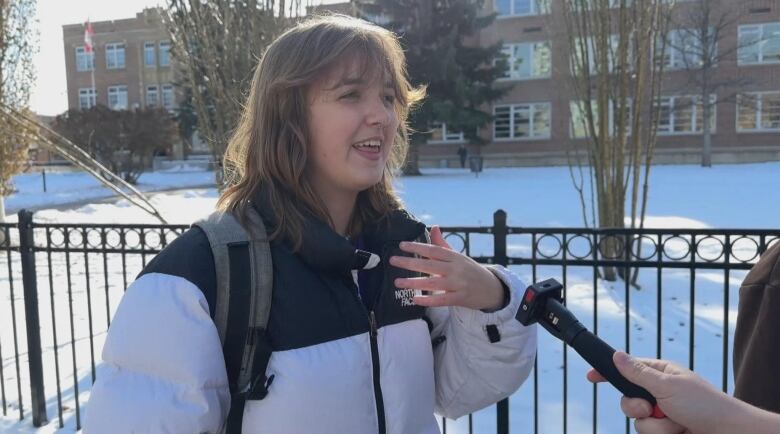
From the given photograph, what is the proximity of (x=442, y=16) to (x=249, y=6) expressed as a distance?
75.7ft

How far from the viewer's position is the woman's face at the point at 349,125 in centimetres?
150

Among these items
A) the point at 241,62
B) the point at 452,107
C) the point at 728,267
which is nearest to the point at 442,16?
the point at 452,107

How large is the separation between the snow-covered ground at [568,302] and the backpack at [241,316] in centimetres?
90

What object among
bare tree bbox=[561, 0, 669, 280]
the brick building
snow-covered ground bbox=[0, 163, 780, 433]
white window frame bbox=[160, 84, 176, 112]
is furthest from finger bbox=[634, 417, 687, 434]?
white window frame bbox=[160, 84, 176, 112]

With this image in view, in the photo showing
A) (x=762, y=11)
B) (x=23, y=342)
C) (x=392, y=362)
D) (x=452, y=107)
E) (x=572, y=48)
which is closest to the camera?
(x=392, y=362)

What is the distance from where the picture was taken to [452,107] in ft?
83.0

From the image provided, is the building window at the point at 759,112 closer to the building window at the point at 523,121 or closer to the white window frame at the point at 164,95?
the building window at the point at 523,121

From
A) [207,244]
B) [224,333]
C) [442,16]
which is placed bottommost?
[224,333]

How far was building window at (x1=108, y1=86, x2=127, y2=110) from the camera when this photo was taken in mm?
45875

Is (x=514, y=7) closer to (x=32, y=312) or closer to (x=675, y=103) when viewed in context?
(x=675, y=103)

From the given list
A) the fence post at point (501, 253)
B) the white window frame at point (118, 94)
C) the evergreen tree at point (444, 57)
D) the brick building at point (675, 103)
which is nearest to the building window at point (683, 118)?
the brick building at point (675, 103)

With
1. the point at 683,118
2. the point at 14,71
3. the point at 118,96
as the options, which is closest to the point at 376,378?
the point at 14,71

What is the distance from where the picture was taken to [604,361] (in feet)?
3.32

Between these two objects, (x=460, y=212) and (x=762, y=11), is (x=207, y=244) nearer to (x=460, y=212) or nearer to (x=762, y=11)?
(x=460, y=212)
